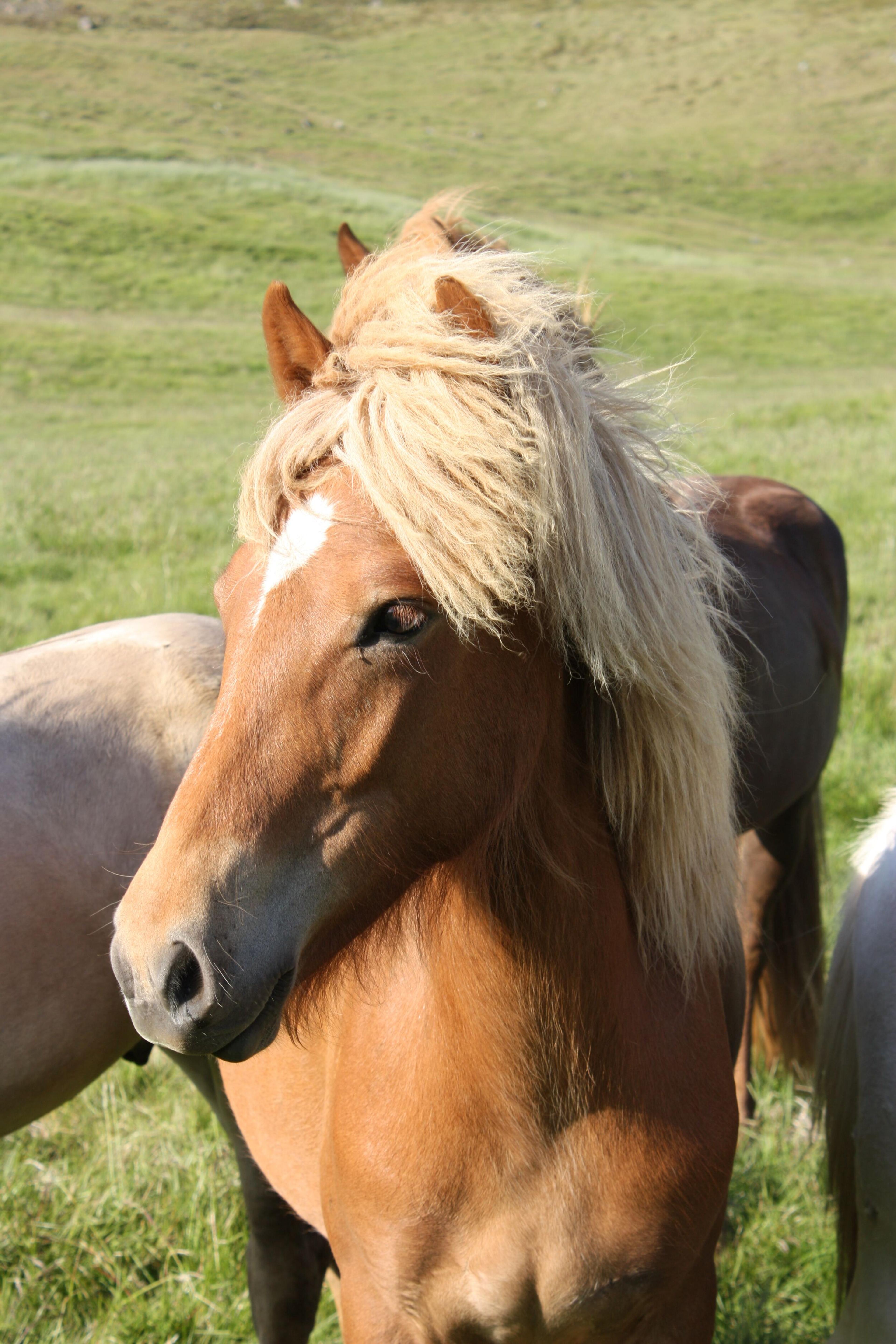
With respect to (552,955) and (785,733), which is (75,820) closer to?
(552,955)

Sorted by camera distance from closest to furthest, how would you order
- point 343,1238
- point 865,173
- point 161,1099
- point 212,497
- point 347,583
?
1. point 347,583
2. point 343,1238
3. point 161,1099
4. point 212,497
5. point 865,173

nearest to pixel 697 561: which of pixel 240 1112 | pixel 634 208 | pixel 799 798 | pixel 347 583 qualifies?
pixel 347 583

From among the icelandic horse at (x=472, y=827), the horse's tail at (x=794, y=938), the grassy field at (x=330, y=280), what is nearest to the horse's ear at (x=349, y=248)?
the grassy field at (x=330, y=280)

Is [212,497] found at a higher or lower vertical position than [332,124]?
lower

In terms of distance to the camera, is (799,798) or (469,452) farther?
(799,798)

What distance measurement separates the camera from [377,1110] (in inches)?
69.1

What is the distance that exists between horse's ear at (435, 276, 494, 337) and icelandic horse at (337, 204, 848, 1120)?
5.34 ft

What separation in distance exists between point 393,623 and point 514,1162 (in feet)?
2.99

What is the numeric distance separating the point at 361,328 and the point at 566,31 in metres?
78.9

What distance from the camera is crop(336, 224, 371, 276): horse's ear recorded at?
Answer: 2191 mm

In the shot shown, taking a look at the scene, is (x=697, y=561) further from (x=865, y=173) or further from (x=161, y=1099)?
(x=865, y=173)

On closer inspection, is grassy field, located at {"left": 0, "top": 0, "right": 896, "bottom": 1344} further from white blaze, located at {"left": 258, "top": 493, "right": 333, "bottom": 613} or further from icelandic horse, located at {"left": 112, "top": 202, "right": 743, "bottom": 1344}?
white blaze, located at {"left": 258, "top": 493, "right": 333, "bottom": 613}

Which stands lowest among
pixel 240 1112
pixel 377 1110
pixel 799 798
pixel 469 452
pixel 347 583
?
pixel 799 798

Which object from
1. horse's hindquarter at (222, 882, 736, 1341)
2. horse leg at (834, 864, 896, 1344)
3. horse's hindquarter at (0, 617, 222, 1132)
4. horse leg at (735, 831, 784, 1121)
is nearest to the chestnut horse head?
horse's hindquarter at (222, 882, 736, 1341)
